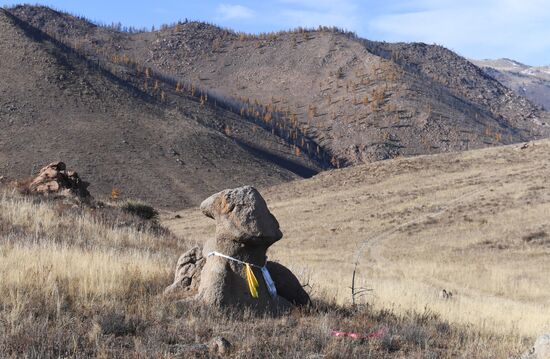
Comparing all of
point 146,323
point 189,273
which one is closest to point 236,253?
point 189,273

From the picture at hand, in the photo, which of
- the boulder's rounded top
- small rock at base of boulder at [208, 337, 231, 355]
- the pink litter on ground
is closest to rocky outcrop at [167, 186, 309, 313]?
the boulder's rounded top

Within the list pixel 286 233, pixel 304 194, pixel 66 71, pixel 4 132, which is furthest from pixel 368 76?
pixel 286 233

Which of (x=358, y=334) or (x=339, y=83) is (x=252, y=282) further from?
(x=339, y=83)

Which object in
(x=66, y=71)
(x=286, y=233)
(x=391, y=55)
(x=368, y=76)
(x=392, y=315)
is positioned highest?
(x=391, y=55)

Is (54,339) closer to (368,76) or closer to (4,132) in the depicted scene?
(4,132)

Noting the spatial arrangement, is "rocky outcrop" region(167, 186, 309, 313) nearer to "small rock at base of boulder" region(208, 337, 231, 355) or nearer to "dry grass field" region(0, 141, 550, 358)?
"dry grass field" region(0, 141, 550, 358)

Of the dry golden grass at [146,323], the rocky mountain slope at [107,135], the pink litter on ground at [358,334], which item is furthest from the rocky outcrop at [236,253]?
the rocky mountain slope at [107,135]

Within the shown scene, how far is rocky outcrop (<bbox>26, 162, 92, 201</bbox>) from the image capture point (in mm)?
17203

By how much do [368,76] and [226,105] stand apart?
31046 millimetres

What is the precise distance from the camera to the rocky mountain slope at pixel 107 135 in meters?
68.6

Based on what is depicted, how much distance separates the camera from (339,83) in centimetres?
12925

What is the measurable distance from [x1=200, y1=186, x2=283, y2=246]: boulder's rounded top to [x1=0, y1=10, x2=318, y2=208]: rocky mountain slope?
57.7m

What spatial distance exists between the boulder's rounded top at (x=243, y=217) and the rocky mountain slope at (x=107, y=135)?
189 ft

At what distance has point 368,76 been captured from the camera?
422 feet
